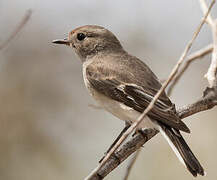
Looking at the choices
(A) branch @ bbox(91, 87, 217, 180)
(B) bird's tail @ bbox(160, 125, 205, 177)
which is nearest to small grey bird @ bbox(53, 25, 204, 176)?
(B) bird's tail @ bbox(160, 125, 205, 177)

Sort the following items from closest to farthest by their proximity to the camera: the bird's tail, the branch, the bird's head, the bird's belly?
the bird's tail < the branch < the bird's belly < the bird's head

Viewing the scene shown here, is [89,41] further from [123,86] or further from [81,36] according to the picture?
[123,86]

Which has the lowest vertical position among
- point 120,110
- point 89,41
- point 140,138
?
point 140,138

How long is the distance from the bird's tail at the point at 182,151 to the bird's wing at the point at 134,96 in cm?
9

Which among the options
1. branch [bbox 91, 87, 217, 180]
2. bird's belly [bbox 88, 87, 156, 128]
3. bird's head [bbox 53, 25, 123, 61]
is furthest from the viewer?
bird's head [bbox 53, 25, 123, 61]

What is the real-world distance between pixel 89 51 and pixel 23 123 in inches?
84.6

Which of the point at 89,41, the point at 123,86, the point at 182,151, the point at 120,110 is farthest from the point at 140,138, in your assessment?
the point at 89,41

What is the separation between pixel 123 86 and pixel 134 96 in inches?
7.6

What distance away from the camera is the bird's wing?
4.25 m

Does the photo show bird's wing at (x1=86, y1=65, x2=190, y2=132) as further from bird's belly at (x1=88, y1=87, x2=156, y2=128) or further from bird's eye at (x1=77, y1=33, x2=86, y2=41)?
bird's eye at (x1=77, y1=33, x2=86, y2=41)

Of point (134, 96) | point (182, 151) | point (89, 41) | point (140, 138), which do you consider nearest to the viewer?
point (182, 151)

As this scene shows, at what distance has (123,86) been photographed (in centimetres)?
475

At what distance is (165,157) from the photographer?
6.57 meters

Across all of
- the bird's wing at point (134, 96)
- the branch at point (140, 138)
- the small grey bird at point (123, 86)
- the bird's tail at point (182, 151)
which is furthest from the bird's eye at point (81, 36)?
the bird's tail at point (182, 151)
